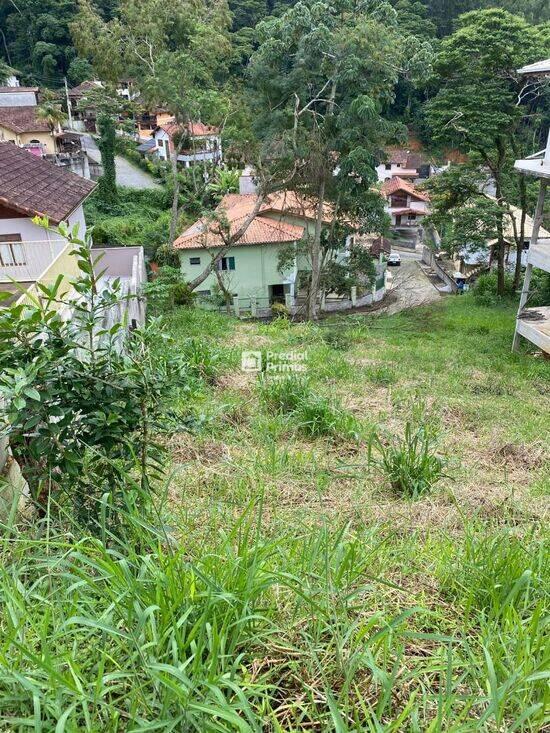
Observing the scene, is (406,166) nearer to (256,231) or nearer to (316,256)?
(256,231)

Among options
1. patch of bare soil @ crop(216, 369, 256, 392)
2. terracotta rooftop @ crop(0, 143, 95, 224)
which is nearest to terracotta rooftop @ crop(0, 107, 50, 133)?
terracotta rooftop @ crop(0, 143, 95, 224)

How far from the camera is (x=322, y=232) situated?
19.4 meters

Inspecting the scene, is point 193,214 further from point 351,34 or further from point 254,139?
point 351,34

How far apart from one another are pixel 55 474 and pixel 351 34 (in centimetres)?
1575

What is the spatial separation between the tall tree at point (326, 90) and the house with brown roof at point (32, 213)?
6.21 meters

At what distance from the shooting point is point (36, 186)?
12.1m

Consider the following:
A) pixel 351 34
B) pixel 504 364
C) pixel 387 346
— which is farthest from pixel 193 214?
pixel 504 364

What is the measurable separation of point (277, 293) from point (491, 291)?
28.6ft

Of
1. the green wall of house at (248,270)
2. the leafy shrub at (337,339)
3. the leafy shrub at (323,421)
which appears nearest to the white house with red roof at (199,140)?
the green wall of house at (248,270)

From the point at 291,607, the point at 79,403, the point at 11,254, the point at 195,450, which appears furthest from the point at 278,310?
the point at 291,607

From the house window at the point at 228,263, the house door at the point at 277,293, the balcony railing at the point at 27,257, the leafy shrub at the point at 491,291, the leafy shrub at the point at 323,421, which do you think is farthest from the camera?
the house door at the point at 277,293

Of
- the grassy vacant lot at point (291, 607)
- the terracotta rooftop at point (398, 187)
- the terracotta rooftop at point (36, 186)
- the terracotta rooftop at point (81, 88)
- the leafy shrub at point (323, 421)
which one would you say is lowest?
the leafy shrub at point (323, 421)

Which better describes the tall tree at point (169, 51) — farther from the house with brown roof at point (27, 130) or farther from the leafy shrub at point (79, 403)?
the leafy shrub at point (79, 403)

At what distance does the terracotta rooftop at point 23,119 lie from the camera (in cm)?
2953
